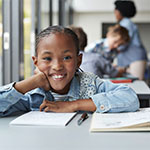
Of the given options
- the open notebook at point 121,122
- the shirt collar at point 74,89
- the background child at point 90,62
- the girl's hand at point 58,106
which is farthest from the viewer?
the background child at point 90,62

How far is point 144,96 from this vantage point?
1.68 m

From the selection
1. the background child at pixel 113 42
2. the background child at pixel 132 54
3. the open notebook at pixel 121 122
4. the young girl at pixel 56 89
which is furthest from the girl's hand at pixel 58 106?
the background child at pixel 132 54

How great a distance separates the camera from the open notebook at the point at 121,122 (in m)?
0.92

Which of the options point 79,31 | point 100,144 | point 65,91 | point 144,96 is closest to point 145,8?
point 79,31

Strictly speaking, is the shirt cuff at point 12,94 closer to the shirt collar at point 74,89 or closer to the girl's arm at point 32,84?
the girl's arm at point 32,84

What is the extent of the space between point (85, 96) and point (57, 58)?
0.21 meters

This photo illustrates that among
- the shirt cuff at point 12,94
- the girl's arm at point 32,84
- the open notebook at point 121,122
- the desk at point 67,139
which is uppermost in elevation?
the girl's arm at point 32,84

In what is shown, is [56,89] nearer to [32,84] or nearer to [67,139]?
[32,84]

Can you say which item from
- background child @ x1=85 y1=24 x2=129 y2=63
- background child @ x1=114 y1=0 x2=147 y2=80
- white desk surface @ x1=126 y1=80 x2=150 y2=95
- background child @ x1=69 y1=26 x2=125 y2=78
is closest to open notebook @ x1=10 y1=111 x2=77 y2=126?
white desk surface @ x1=126 y1=80 x2=150 y2=95

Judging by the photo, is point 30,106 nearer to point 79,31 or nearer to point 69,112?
point 69,112

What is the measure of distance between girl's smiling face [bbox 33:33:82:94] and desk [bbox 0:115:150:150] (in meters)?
0.25

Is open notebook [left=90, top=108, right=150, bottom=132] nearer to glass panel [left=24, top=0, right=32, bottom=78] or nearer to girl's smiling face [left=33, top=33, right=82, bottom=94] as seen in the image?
girl's smiling face [left=33, top=33, right=82, bottom=94]

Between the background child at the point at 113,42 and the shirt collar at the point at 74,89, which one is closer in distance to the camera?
the shirt collar at the point at 74,89

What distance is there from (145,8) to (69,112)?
621cm
